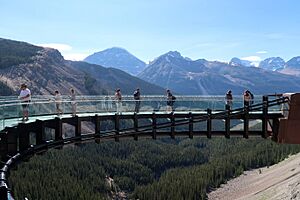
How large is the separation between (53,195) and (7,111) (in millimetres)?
117807

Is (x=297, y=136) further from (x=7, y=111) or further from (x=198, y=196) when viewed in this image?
(x=198, y=196)

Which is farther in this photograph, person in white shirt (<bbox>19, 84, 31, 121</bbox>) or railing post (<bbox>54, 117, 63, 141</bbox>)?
railing post (<bbox>54, 117, 63, 141</bbox>)

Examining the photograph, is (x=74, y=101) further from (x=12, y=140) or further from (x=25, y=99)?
(x=12, y=140)

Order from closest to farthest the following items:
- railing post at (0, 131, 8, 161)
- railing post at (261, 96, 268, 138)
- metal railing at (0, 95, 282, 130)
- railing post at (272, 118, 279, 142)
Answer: railing post at (0, 131, 8, 161) < railing post at (272, 118, 279, 142) < railing post at (261, 96, 268, 138) < metal railing at (0, 95, 282, 130)

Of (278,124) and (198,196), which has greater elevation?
(278,124)

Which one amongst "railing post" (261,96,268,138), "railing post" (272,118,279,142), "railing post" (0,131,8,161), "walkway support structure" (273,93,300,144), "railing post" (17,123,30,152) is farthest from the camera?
"railing post" (261,96,268,138)

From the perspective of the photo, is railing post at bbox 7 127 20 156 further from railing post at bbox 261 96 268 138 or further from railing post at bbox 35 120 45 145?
railing post at bbox 261 96 268 138

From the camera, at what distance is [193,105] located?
125ft

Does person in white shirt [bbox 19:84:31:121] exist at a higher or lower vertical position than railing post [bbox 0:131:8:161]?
higher

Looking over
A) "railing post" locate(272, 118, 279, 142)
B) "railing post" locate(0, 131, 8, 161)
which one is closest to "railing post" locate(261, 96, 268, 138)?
"railing post" locate(272, 118, 279, 142)

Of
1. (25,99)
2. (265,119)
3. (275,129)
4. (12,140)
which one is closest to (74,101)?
(25,99)

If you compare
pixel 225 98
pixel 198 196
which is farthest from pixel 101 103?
pixel 198 196

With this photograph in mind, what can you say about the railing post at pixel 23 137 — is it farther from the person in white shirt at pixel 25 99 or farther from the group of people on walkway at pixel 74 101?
the person in white shirt at pixel 25 99

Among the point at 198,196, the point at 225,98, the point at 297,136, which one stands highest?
the point at 225,98
